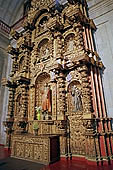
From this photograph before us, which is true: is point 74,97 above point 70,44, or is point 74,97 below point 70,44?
below

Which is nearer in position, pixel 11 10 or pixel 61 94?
pixel 61 94

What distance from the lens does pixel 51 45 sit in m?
6.62

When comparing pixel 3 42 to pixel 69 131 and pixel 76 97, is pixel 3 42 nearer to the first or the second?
pixel 76 97

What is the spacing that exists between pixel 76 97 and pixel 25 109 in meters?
2.71

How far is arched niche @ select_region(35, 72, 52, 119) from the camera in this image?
5754mm

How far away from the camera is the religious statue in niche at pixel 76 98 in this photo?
194 inches

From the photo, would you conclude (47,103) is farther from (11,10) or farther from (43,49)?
(11,10)

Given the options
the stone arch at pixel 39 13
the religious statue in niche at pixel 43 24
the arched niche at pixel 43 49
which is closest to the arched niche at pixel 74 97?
the arched niche at pixel 43 49

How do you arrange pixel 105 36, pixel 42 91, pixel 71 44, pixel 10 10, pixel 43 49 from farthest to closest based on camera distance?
pixel 10 10, pixel 43 49, pixel 42 91, pixel 71 44, pixel 105 36

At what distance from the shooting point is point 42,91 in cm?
638

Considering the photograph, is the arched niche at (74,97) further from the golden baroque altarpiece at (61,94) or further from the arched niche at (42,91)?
the arched niche at (42,91)

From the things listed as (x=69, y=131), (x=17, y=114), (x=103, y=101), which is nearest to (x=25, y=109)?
(x=17, y=114)

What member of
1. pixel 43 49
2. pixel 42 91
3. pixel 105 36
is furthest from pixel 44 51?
pixel 105 36

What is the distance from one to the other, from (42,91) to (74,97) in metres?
1.91
